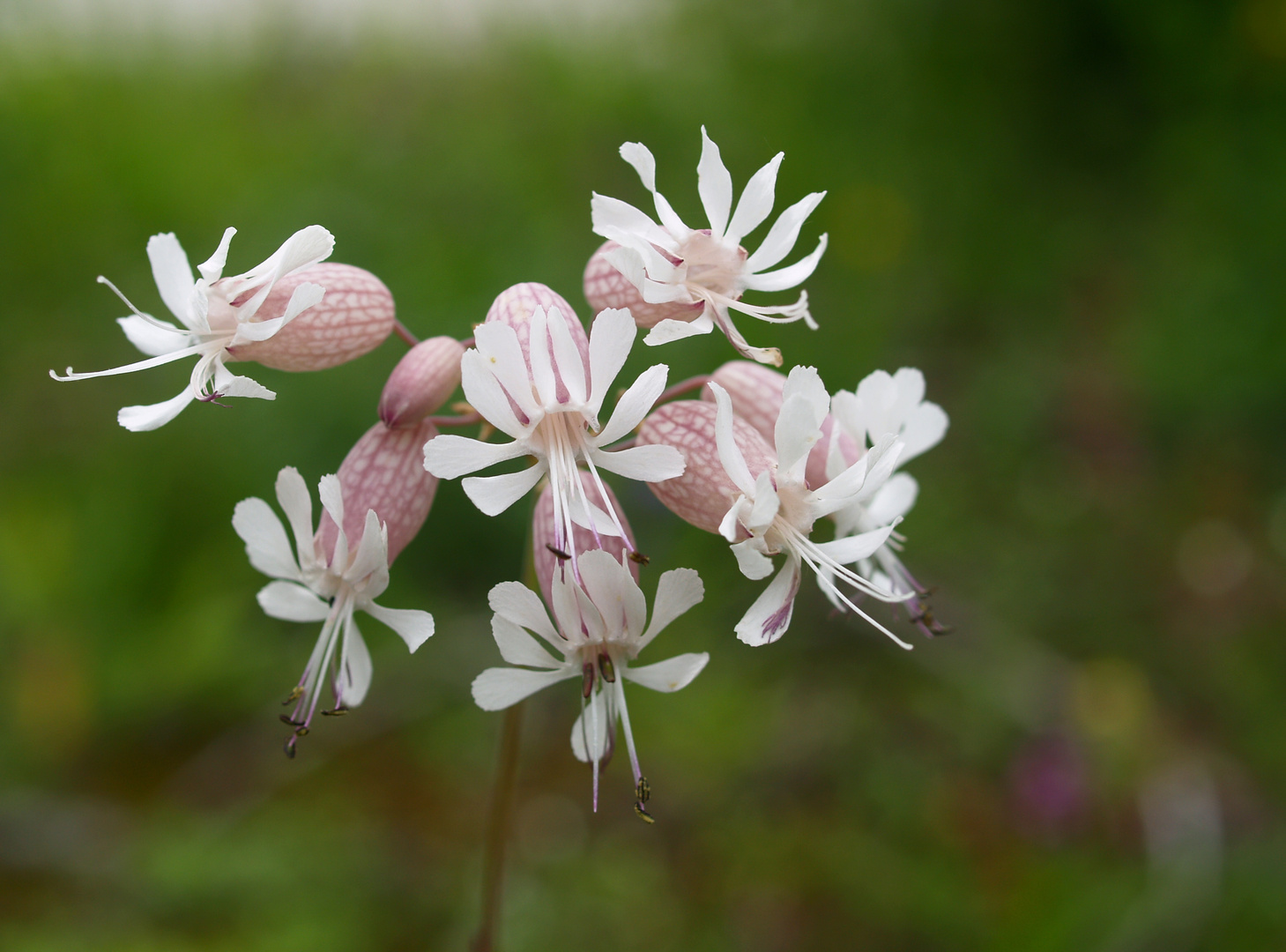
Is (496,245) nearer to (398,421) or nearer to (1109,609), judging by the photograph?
(398,421)

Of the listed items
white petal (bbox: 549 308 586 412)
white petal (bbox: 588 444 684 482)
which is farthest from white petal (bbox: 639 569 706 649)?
white petal (bbox: 549 308 586 412)

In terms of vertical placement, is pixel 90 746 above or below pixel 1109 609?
below

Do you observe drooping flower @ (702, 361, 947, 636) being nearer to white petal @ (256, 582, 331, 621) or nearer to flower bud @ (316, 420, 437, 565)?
flower bud @ (316, 420, 437, 565)

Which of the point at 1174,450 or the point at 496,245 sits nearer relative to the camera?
the point at 496,245

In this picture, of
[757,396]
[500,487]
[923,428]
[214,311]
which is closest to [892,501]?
[923,428]

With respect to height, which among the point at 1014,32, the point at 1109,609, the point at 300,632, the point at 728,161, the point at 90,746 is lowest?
the point at 90,746

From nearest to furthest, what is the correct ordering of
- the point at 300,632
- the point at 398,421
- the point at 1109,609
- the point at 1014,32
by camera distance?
the point at 398,421, the point at 300,632, the point at 1109,609, the point at 1014,32

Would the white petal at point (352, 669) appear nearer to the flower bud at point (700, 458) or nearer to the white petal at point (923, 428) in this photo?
the flower bud at point (700, 458)

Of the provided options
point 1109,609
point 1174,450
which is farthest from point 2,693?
point 1174,450
